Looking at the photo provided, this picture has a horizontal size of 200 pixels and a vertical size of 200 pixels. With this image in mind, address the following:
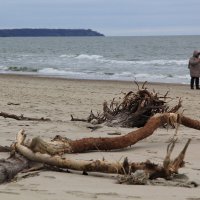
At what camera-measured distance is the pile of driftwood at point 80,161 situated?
4293 mm

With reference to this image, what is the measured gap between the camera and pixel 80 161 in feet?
15.0

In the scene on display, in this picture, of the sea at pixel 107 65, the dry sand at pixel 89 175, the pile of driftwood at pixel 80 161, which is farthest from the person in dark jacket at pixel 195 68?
the pile of driftwood at pixel 80 161

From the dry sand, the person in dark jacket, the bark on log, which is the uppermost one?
the person in dark jacket

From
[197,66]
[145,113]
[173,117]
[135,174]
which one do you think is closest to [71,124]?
[145,113]

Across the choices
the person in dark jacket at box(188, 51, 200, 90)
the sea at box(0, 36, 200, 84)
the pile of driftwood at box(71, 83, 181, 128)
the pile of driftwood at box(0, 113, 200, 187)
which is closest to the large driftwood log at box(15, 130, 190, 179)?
the pile of driftwood at box(0, 113, 200, 187)

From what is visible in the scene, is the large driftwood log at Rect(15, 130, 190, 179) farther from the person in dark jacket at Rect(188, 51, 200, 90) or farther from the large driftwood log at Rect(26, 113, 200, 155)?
the person in dark jacket at Rect(188, 51, 200, 90)

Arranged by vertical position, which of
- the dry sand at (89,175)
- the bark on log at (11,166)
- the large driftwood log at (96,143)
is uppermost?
the large driftwood log at (96,143)

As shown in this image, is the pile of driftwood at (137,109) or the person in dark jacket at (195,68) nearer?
the pile of driftwood at (137,109)

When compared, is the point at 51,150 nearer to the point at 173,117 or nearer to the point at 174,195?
the point at 174,195

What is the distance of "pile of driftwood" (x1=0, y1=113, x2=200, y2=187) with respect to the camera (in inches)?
169

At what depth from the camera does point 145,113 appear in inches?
304

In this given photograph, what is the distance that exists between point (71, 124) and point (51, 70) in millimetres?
26246

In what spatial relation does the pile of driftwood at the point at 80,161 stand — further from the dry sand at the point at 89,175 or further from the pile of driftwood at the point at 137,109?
the pile of driftwood at the point at 137,109

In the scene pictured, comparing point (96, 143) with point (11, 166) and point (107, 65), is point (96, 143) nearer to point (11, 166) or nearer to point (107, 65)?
point (11, 166)
